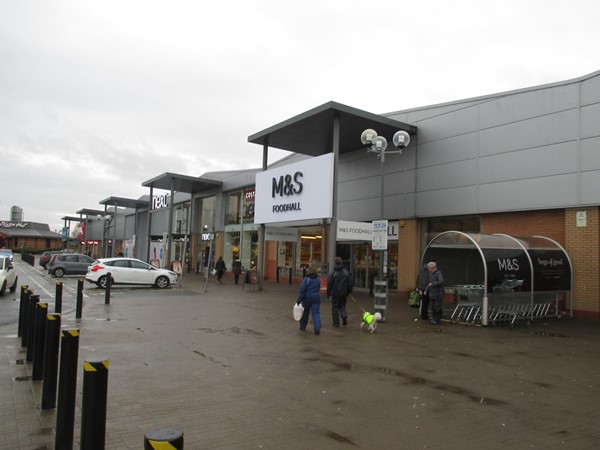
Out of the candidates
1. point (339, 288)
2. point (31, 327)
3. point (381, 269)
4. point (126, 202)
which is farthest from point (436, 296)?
point (126, 202)

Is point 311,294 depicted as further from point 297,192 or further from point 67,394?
point 297,192

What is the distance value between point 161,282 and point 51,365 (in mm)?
18164

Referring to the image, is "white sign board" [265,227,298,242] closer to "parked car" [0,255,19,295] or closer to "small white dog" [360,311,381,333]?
"parked car" [0,255,19,295]

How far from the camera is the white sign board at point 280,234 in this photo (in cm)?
2269

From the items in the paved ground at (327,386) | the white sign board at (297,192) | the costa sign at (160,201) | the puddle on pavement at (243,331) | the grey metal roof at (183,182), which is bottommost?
the puddle on pavement at (243,331)

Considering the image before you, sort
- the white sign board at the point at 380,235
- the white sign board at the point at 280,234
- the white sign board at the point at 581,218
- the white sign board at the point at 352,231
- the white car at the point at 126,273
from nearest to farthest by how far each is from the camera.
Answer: the white sign board at the point at 380,235 < the white sign board at the point at 581,218 < the white sign board at the point at 352,231 < the white car at the point at 126,273 < the white sign board at the point at 280,234

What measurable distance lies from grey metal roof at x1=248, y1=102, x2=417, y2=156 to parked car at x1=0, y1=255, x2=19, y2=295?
1094 cm

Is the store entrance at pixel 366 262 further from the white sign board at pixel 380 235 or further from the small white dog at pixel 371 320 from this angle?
the small white dog at pixel 371 320

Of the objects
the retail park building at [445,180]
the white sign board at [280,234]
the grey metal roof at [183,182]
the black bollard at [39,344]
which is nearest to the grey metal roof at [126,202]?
the grey metal roof at [183,182]

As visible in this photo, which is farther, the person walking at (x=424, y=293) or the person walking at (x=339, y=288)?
the person walking at (x=424, y=293)

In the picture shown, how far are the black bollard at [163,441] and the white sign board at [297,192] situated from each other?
50.9 ft

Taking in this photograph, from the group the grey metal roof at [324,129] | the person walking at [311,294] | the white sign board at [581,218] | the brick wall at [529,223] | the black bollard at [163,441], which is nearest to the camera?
the black bollard at [163,441]

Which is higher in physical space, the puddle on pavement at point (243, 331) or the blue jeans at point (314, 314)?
the blue jeans at point (314, 314)

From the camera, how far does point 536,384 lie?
266 inches
